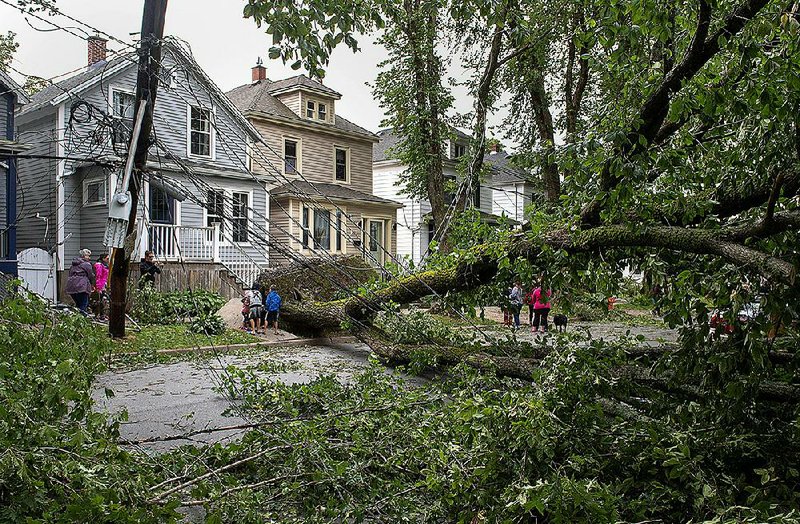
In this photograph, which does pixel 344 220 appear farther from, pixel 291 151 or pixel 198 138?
pixel 198 138

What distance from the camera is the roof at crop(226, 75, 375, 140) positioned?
2758 cm

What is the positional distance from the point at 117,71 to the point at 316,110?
1209 cm

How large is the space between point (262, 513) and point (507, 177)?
38.0 m

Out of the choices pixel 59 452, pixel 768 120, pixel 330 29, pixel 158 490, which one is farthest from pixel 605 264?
pixel 59 452

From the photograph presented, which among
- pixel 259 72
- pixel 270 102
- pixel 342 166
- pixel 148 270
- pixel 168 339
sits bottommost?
pixel 168 339

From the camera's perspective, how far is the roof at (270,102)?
2758cm

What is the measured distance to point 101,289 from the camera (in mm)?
15781

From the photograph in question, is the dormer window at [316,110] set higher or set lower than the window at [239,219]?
higher

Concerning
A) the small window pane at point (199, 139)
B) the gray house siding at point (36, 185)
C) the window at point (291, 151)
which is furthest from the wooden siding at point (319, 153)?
the gray house siding at point (36, 185)

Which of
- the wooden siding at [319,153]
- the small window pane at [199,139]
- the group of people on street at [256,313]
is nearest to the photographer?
the group of people on street at [256,313]

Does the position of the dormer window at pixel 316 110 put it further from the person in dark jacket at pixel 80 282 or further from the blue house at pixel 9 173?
the person in dark jacket at pixel 80 282

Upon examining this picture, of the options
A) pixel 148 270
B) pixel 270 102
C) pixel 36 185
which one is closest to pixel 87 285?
pixel 148 270

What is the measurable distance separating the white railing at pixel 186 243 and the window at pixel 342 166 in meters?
9.36

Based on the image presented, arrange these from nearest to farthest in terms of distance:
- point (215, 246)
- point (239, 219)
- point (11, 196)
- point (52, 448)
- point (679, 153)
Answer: point (52, 448)
point (679, 153)
point (239, 219)
point (11, 196)
point (215, 246)
